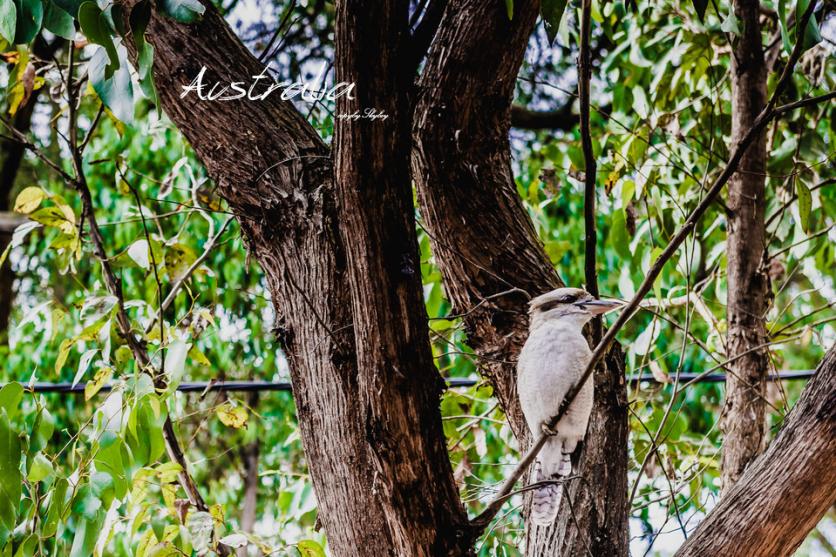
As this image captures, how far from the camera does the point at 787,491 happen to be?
1.65 metres

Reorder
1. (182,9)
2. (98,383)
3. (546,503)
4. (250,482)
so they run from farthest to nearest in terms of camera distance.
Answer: (250,482) → (98,383) → (546,503) → (182,9)

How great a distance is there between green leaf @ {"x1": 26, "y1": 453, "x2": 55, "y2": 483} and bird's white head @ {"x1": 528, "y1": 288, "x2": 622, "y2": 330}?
111 centimetres

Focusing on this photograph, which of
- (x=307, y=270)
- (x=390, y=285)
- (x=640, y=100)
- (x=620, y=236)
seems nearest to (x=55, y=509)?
(x=307, y=270)

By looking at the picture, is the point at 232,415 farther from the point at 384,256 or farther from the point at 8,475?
the point at 384,256

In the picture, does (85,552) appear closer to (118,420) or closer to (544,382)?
(118,420)

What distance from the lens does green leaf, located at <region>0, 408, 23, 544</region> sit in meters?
1.76

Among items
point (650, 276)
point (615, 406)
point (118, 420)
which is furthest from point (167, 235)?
point (650, 276)

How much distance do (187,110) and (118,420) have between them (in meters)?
0.68

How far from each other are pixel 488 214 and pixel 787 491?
2.98 ft

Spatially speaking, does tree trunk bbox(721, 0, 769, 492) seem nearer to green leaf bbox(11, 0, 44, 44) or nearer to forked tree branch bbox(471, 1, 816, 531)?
forked tree branch bbox(471, 1, 816, 531)

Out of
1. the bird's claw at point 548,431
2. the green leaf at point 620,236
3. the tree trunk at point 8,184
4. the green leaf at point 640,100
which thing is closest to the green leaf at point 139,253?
the bird's claw at point 548,431

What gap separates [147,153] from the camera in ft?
15.3

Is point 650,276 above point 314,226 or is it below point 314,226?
below

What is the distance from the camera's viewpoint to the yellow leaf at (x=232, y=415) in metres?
2.56
